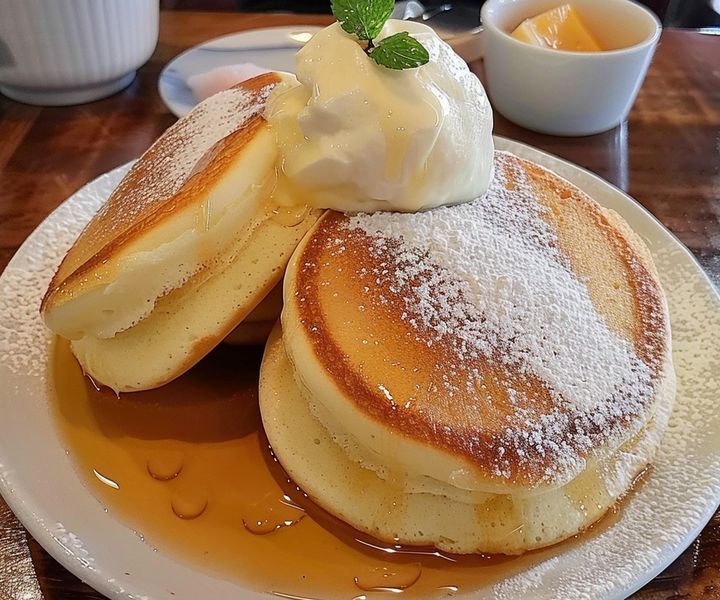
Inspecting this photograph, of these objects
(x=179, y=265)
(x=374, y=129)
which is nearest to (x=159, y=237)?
(x=179, y=265)

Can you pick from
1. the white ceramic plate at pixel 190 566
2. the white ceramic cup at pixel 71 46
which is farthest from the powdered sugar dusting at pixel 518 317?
the white ceramic cup at pixel 71 46

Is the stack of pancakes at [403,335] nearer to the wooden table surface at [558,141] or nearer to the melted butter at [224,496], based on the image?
the melted butter at [224,496]

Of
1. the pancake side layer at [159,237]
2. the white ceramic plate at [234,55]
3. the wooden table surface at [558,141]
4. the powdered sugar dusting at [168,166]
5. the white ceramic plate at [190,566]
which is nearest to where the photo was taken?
the white ceramic plate at [190,566]

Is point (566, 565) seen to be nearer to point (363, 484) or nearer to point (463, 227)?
point (363, 484)

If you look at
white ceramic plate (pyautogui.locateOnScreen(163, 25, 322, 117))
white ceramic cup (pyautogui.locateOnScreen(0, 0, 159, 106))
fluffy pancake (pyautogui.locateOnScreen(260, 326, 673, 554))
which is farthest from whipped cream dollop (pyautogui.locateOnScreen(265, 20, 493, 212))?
white ceramic cup (pyautogui.locateOnScreen(0, 0, 159, 106))

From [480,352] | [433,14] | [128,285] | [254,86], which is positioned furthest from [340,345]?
[433,14]

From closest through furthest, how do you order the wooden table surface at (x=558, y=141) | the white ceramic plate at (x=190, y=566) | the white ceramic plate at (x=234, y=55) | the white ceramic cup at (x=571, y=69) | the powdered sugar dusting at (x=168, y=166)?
the white ceramic plate at (x=190, y=566) < the powdered sugar dusting at (x=168, y=166) < the wooden table surface at (x=558, y=141) < the white ceramic cup at (x=571, y=69) < the white ceramic plate at (x=234, y=55)
